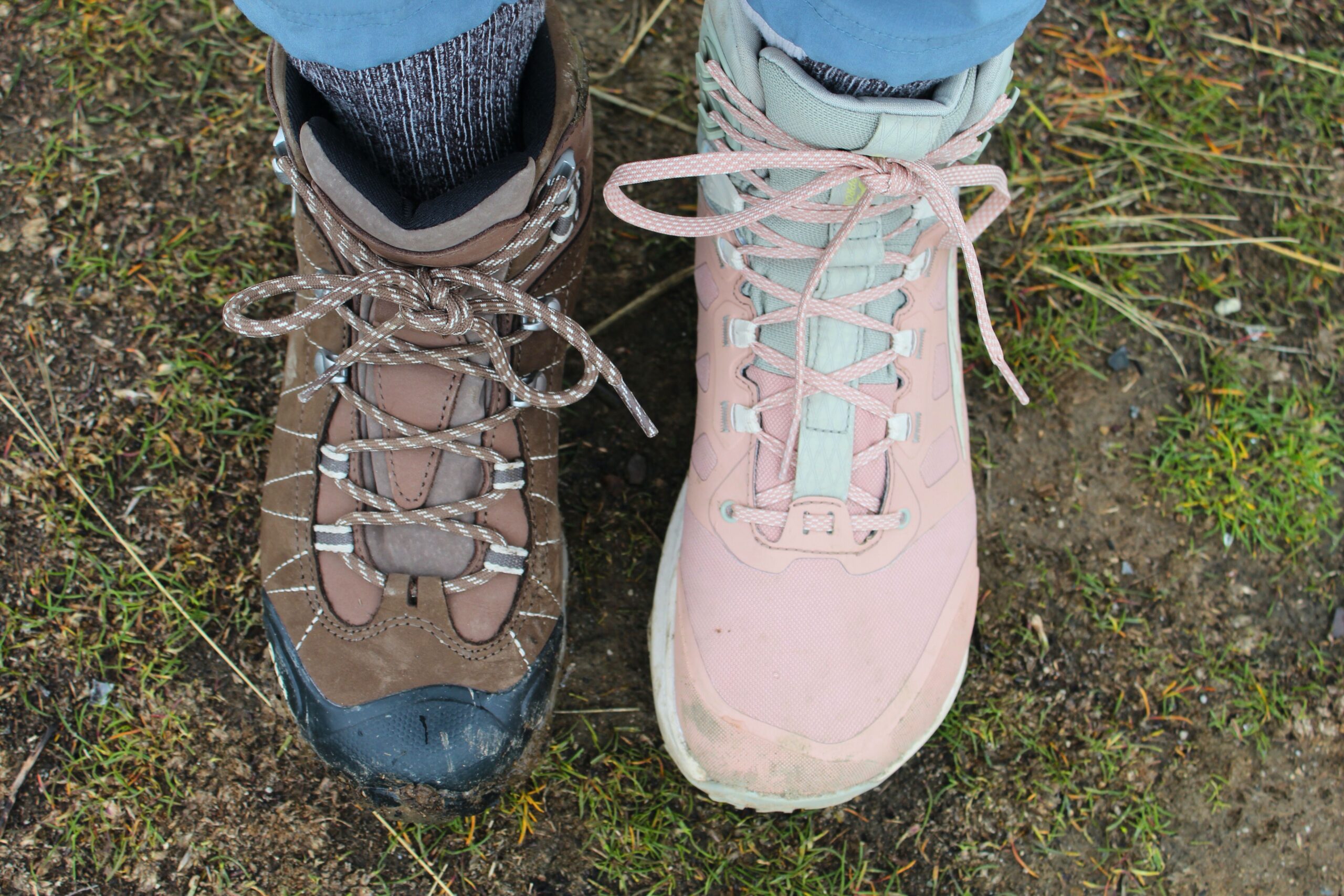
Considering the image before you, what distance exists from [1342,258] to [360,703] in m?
2.09

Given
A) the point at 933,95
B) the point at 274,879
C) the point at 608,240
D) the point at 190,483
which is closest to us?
the point at 933,95

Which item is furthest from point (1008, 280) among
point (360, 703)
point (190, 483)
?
Result: point (190, 483)

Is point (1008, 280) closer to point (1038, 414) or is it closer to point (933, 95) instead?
point (1038, 414)

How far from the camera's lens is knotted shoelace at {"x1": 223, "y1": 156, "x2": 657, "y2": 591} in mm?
1236

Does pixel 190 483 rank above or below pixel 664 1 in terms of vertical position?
below

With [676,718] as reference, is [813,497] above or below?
above

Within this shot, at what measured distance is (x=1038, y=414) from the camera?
1795 millimetres

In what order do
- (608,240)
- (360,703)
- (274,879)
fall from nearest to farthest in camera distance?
(360,703), (274,879), (608,240)
